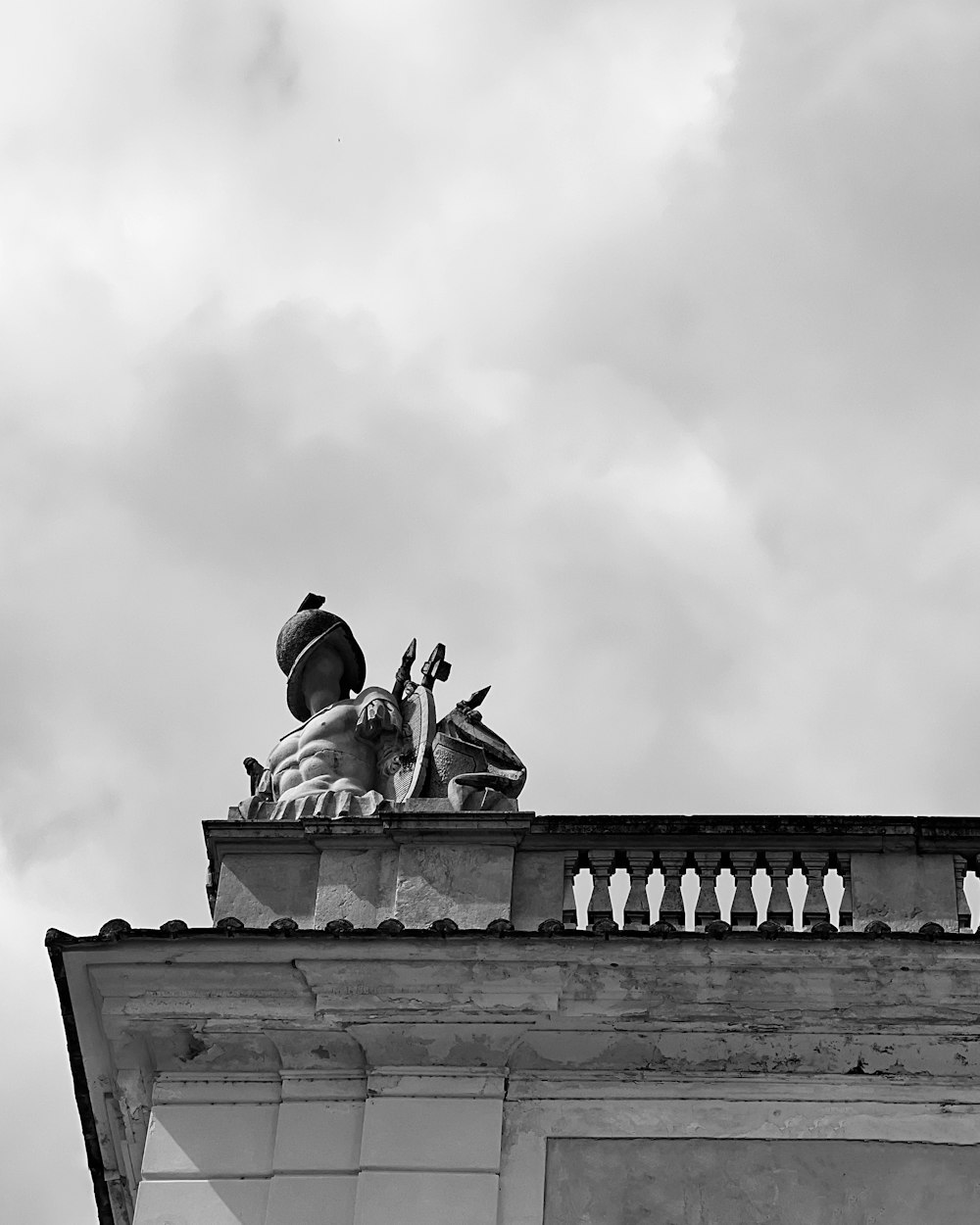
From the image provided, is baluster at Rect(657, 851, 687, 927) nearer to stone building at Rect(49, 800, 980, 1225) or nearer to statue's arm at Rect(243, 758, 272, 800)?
stone building at Rect(49, 800, 980, 1225)

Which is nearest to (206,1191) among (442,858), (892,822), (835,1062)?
(442,858)

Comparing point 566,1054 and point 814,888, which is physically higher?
point 814,888

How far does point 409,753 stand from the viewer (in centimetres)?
1445

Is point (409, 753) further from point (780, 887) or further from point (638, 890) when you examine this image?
point (780, 887)

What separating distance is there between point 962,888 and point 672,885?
1.54m

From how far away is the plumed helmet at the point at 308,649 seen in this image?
50.0 ft

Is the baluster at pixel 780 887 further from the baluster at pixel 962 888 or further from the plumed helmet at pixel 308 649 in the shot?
the plumed helmet at pixel 308 649

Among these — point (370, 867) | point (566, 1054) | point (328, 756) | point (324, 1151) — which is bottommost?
point (324, 1151)

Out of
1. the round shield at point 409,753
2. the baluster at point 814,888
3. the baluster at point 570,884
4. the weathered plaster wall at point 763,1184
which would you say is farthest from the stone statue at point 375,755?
the weathered plaster wall at point 763,1184

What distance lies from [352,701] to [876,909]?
3486mm

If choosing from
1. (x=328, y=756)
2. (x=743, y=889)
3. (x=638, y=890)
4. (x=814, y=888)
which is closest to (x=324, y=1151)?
(x=638, y=890)

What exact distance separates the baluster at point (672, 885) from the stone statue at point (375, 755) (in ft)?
3.44

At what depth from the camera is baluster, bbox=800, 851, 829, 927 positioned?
13.1 metres

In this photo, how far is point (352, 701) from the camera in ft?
48.5
